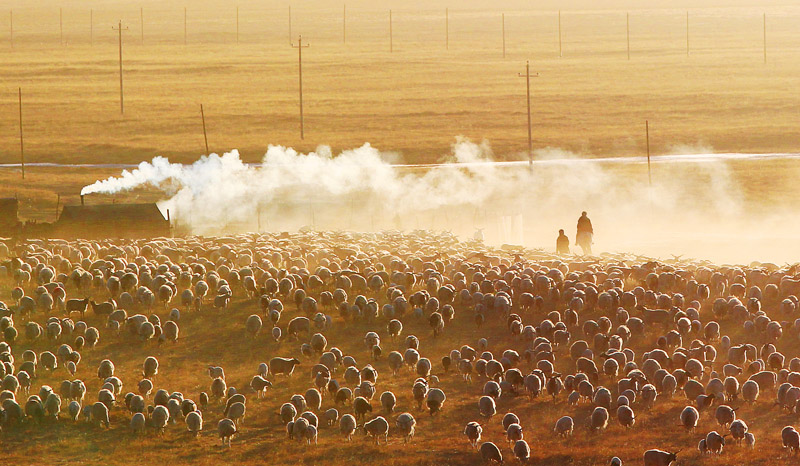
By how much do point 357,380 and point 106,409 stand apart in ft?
22.1

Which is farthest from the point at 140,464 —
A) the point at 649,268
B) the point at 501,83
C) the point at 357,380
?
the point at 501,83

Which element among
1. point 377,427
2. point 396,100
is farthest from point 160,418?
point 396,100

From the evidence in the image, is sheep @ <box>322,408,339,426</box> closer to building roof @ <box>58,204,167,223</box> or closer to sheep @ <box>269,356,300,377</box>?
sheep @ <box>269,356,300,377</box>

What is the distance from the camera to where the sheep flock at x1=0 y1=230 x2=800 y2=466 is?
26.5m

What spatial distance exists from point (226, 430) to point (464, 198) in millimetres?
60019

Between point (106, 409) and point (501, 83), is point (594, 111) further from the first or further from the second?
point (106, 409)

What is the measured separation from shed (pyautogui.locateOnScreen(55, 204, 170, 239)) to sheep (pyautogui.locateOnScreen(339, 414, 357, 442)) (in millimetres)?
37587

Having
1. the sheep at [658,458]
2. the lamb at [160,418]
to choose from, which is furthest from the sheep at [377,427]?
the sheep at [658,458]

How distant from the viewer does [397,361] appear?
32.1 m

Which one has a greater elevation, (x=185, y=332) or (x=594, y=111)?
(x=594, y=111)

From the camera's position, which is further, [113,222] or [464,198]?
[464,198]

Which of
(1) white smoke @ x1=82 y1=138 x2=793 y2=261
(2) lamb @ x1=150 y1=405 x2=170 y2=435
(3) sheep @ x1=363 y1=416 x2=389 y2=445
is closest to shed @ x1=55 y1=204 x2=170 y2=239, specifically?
(1) white smoke @ x1=82 y1=138 x2=793 y2=261

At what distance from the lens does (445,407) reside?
96.2 ft

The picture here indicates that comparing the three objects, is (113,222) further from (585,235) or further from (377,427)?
(377,427)
